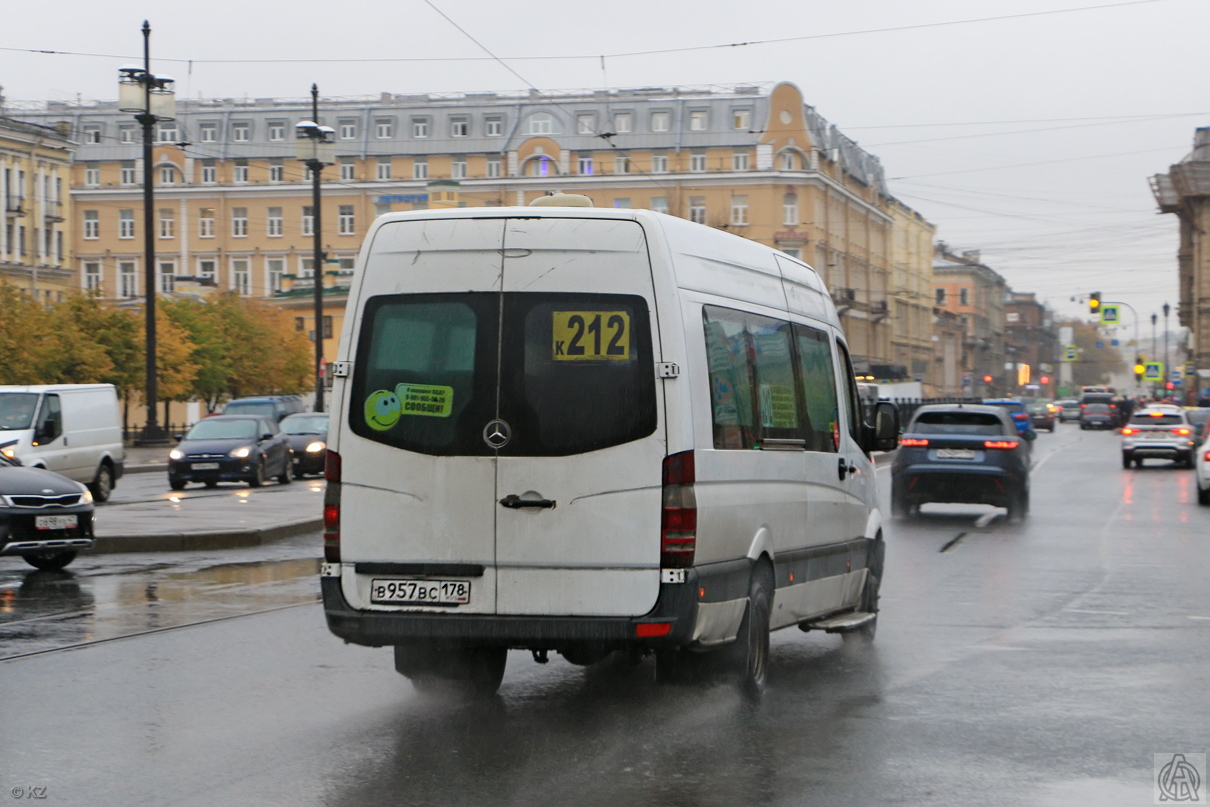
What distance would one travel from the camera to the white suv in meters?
40.7

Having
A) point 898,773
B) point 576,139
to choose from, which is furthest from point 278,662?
point 576,139

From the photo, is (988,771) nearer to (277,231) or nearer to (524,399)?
(524,399)

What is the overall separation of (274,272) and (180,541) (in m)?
86.9

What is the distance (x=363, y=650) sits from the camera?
10.2 meters

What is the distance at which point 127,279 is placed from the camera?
10175 centimetres

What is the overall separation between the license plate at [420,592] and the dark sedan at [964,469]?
15963mm

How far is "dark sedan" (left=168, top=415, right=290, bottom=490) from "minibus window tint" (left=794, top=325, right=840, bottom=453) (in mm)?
23288

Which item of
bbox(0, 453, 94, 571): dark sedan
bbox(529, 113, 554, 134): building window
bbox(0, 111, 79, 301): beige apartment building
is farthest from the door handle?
bbox(529, 113, 554, 134): building window

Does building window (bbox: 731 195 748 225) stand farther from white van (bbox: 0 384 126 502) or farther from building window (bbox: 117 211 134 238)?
white van (bbox: 0 384 126 502)

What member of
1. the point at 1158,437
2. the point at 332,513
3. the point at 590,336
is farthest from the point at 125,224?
the point at 590,336

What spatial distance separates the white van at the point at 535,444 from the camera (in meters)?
7.48

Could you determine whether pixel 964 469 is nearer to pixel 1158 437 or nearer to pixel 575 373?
pixel 575 373

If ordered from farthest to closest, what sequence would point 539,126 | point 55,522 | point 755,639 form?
point 539,126 < point 55,522 < point 755,639

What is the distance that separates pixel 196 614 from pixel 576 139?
87856mm
